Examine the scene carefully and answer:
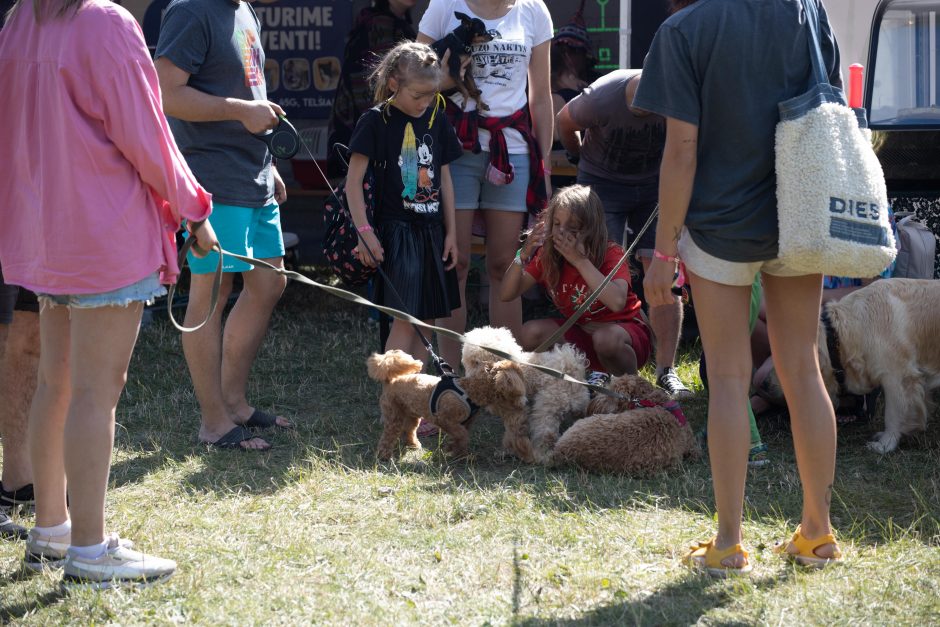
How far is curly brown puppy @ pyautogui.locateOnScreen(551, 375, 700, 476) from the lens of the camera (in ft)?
12.2

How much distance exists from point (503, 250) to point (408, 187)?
0.72 metres

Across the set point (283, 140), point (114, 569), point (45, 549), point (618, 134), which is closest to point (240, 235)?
point (283, 140)

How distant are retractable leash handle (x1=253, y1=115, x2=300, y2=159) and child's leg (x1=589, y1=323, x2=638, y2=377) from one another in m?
1.58

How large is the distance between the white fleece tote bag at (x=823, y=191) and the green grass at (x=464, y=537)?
0.90 meters

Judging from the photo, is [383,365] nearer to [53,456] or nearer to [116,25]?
[53,456]

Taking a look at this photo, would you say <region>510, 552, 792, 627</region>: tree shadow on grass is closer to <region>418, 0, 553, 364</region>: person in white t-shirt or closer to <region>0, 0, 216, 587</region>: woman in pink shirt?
<region>0, 0, 216, 587</region>: woman in pink shirt

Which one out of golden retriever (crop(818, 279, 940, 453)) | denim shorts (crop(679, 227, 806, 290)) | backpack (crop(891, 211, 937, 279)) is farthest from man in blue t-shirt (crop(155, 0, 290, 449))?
backpack (crop(891, 211, 937, 279))

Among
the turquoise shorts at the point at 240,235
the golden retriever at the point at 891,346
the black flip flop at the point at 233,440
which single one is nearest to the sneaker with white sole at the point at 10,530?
the black flip flop at the point at 233,440

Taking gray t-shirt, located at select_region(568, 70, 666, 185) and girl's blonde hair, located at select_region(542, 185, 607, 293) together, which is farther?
gray t-shirt, located at select_region(568, 70, 666, 185)

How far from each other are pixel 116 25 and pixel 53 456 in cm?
123

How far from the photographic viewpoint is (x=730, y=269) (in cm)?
266

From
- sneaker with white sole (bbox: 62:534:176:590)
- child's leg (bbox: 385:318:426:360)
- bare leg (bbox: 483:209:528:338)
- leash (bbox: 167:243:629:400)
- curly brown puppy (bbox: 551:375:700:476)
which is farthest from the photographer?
bare leg (bbox: 483:209:528:338)

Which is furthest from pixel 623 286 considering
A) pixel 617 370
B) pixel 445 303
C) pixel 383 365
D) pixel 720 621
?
pixel 720 621

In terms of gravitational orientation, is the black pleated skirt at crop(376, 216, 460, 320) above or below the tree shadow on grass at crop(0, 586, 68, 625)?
above
